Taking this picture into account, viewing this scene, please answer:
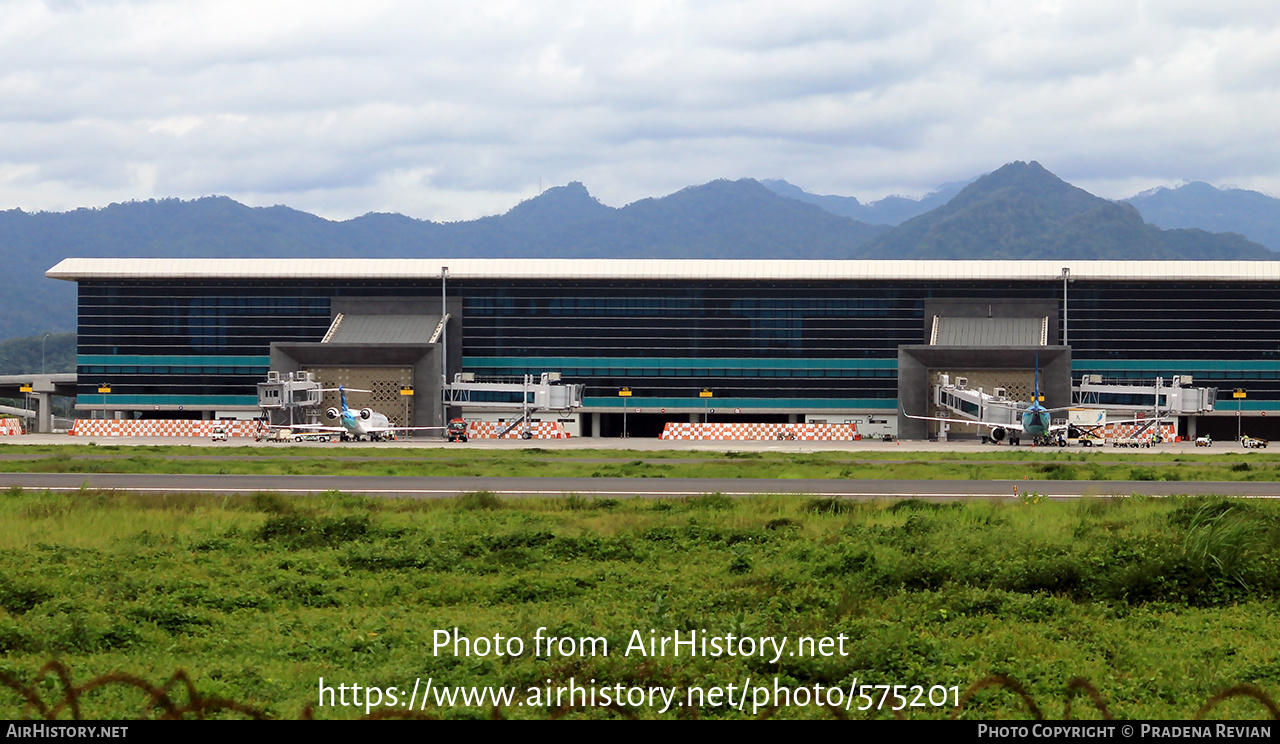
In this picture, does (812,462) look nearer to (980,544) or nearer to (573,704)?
(980,544)

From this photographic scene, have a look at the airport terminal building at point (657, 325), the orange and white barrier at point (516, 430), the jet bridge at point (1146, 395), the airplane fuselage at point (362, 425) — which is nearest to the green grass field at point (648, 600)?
the airplane fuselage at point (362, 425)

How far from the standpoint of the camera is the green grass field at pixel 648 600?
47.0 feet

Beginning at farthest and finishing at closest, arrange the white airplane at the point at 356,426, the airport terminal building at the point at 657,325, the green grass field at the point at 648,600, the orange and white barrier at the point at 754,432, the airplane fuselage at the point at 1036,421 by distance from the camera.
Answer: the airport terminal building at the point at 657,325
the orange and white barrier at the point at 754,432
the white airplane at the point at 356,426
the airplane fuselage at the point at 1036,421
the green grass field at the point at 648,600

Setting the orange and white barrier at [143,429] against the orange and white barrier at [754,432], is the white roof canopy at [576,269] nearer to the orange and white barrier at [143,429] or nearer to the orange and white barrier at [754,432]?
the orange and white barrier at [143,429]

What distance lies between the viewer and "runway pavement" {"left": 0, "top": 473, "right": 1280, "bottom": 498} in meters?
39.5

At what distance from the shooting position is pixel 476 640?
52.7 ft

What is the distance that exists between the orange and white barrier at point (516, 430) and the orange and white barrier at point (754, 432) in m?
11.6

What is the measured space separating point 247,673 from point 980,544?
1559 cm

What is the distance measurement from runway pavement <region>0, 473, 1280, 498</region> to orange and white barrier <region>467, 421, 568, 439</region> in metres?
60.2

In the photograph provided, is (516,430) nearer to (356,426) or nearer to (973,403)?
(356,426)

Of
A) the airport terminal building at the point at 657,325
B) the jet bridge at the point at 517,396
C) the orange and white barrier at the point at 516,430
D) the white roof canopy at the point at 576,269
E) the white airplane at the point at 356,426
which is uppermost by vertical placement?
the white roof canopy at the point at 576,269

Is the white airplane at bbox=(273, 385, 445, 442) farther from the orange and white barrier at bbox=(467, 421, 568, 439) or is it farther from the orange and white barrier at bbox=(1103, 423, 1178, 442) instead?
the orange and white barrier at bbox=(1103, 423, 1178, 442)

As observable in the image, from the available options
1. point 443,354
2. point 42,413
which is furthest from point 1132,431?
point 42,413

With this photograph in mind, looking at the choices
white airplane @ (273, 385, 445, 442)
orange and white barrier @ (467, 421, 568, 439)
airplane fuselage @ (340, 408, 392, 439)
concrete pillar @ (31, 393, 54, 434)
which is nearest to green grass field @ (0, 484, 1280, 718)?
airplane fuselage @ (340, 408, 392, 439)
